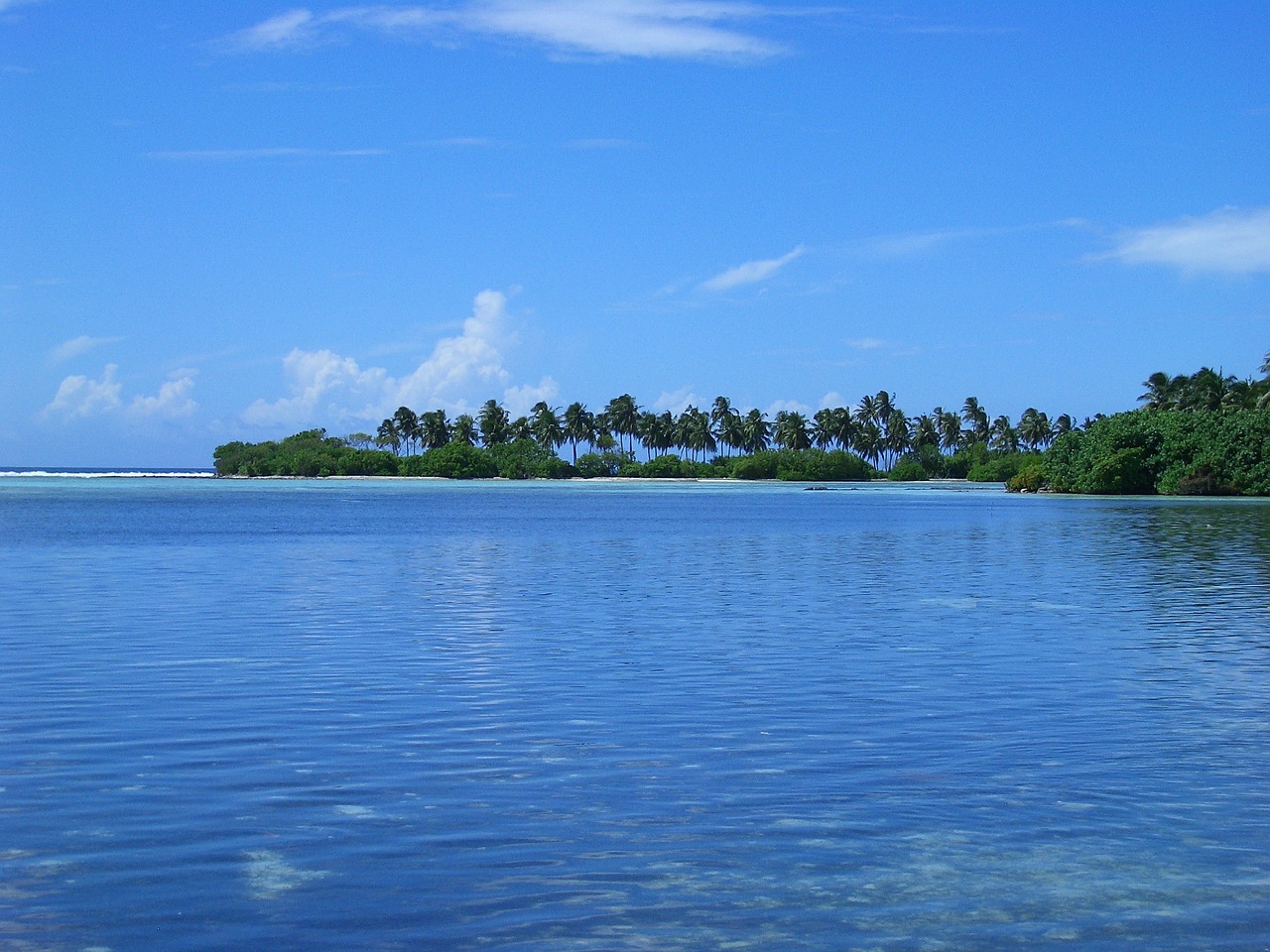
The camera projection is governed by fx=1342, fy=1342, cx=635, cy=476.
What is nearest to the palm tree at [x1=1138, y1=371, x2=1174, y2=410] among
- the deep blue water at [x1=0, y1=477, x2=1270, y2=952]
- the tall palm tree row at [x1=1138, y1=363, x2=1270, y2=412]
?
the tall palm tree row at [x1=1138, y1=363, x2=1270, y2=412]

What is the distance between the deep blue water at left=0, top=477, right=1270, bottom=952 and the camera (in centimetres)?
893

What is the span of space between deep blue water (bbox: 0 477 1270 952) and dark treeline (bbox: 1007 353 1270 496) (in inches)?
3666

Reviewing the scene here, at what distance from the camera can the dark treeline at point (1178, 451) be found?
117 metres

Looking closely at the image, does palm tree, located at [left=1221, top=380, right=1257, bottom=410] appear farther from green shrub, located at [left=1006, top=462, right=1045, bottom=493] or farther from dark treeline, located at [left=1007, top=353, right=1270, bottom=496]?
green shrub, located at [left=1006, top=462, right=1045, bottom=493]

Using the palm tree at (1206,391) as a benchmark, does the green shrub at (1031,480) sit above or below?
below

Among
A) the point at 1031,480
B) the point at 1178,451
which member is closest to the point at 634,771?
the point at 1178,451

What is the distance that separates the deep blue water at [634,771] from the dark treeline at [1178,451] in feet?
305

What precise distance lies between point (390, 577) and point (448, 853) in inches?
1130

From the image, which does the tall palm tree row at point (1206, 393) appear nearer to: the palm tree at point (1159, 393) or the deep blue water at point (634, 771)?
the palm tree at point (1159, 393)

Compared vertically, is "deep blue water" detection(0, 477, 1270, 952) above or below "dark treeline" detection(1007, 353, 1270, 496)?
below

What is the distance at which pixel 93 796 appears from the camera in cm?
→ 1200

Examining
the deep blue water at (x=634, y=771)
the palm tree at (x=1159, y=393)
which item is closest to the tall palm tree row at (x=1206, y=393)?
the palm tree at (x=1159, y=393)

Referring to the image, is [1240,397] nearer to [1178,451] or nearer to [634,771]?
[1178,451]

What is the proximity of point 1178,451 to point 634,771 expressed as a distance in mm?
120596
